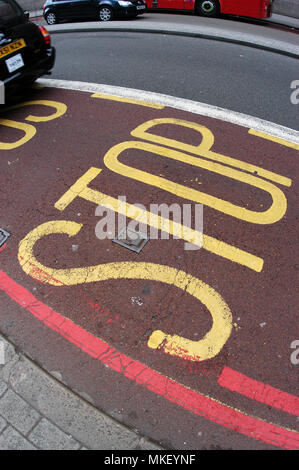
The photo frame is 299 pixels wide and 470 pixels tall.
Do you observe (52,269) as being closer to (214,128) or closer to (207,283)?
(207,283)

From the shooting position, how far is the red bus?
1216 cm

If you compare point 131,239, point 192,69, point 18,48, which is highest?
point 18,48

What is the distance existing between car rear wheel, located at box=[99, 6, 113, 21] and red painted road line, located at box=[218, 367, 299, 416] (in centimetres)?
1385

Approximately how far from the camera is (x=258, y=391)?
2.88 m

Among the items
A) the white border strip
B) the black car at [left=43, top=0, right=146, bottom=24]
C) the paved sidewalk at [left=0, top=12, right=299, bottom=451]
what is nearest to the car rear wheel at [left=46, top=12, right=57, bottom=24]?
the black car at [left=43, top=0, right=146, bottom=24]

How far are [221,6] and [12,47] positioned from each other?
396 inches

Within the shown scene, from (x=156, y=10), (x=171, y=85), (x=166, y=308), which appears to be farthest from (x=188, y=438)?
(x=156, y=10)

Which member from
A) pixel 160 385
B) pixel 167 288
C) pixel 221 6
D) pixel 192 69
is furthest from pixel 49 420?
pixel 221 6

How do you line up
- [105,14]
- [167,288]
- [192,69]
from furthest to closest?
1. [105,14]
2. [192,69]
3. [167,288]

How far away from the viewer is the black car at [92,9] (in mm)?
12492

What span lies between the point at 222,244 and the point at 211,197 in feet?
2.74

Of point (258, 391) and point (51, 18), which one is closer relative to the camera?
point (258, 391)

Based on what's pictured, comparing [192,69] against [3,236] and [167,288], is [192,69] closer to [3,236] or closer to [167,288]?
[3,236]

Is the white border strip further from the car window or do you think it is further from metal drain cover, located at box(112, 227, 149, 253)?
metal drain cover, located at box(112, 227, 149, 253)
